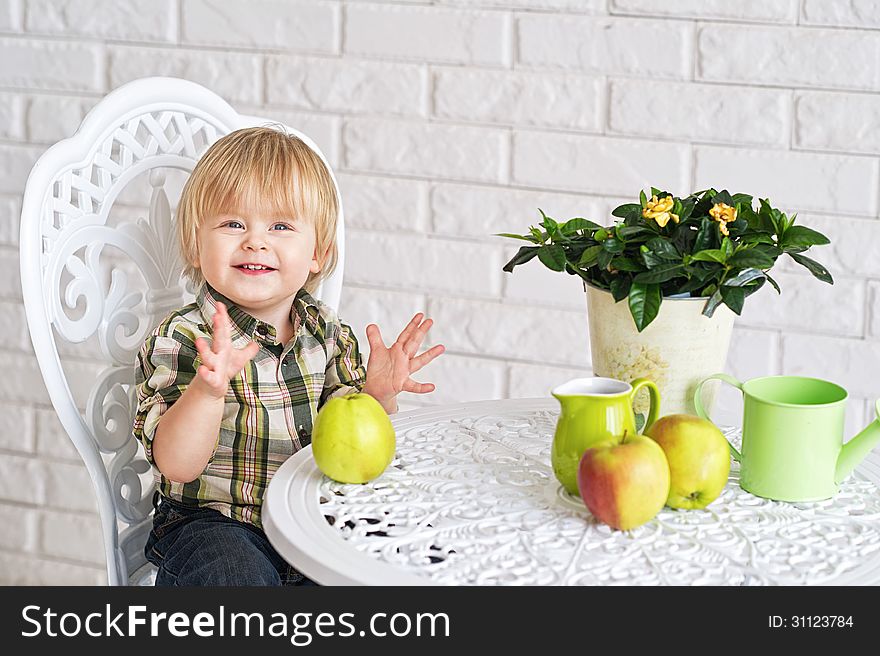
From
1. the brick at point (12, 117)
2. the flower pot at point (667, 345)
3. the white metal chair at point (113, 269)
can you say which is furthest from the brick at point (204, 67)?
the flower pot at point (667, 345)

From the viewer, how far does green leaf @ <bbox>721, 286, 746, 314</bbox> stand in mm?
1006

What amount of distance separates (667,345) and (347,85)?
0.94 metres

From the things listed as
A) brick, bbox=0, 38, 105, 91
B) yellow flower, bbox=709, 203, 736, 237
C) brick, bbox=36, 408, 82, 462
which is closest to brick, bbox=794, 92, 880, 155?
yellow flower, bbox=709, 203, 736, 237

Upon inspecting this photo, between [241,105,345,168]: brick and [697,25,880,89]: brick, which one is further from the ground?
[697,25,880,89]: brick

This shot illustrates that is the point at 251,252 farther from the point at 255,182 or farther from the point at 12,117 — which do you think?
the point at 12,117

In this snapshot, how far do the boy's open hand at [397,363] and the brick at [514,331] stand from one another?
1.36 ft

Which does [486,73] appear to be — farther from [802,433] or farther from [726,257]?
[802,433]

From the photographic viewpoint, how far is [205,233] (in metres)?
1.32

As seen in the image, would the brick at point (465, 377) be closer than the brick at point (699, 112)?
No

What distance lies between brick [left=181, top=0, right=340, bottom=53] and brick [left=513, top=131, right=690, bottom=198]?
386 mm

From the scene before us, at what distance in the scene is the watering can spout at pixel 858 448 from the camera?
0.97m

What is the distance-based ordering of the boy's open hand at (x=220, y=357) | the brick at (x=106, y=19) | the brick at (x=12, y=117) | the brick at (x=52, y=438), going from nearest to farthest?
the boy's open hand at (x=220, y=357), the brick at (x=106, y=19), the brick at (x=12, y=117), the brick at (x=52, y=438)

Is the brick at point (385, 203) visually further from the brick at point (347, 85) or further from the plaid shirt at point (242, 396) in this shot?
the plaid shirt at point (242, 396)

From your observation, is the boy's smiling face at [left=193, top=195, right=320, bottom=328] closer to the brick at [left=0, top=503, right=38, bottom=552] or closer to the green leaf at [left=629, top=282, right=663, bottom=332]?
the green leaf at [left=629, top=282, right=663, bottom=332]
